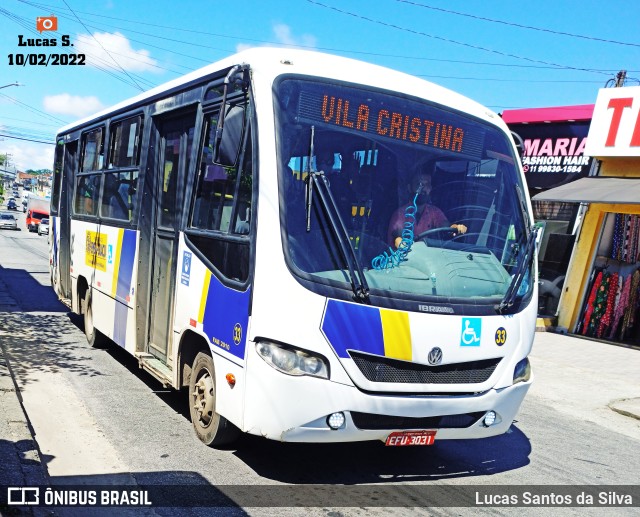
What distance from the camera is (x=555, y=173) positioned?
16766 millimetres

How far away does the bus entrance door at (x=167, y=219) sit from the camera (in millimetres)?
6328

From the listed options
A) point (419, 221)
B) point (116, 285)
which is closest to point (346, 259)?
point (419, 221)

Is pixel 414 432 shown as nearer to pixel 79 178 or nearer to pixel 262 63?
pixel 262 63

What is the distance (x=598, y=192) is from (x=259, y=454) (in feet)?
34.8

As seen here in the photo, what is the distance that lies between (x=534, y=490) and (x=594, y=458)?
1623 millimetres

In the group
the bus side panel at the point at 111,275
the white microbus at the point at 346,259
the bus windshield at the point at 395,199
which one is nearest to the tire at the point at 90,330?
the bus side panel at the point at 111,275

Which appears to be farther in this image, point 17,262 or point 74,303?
point 17,262

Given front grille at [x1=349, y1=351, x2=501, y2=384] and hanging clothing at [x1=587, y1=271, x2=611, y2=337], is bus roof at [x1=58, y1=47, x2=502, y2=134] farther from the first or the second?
hanging clothing at [x1=587, y1=271, x2=611, y2=337]

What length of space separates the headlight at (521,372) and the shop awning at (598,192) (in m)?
8.30

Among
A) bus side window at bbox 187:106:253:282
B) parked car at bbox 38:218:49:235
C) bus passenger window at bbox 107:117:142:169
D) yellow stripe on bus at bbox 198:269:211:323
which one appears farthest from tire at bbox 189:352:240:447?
parked car at bbox 38:218:49:235

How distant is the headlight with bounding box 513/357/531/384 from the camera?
17.2 feet

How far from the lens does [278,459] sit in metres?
5.50

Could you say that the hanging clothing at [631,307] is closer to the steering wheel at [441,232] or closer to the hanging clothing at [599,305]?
the hanging clothing at [599,305]

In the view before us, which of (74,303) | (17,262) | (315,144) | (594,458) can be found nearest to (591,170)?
(594,458)
